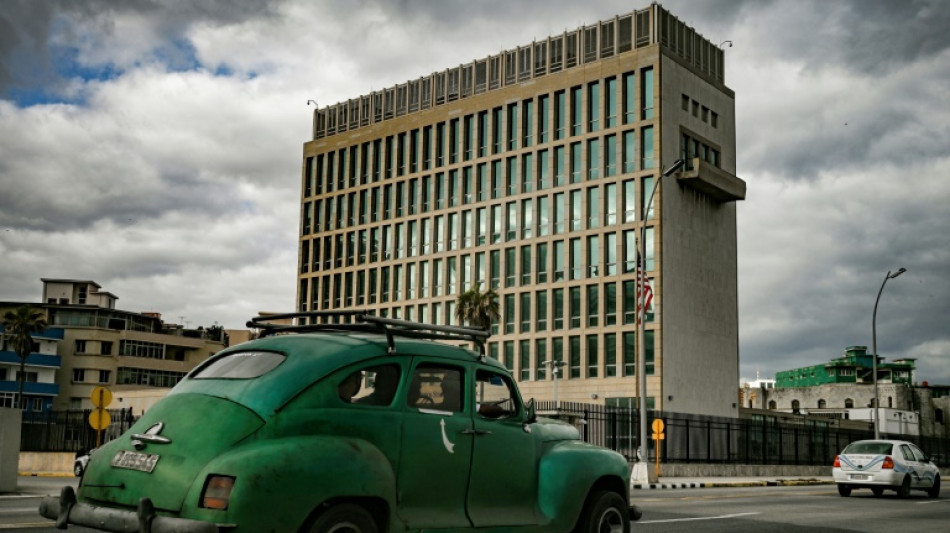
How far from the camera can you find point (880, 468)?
77.8ft

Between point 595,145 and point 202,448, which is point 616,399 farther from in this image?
point 202,448

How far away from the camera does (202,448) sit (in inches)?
237

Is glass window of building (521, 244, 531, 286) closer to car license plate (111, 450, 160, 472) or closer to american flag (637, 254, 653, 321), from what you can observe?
american flag (637, 254, 653, 321)

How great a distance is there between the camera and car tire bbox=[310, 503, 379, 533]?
600cm

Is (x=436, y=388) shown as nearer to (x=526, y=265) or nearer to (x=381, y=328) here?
(x=381, y=328)

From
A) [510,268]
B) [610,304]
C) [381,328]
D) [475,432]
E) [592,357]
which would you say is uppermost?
[510,268]

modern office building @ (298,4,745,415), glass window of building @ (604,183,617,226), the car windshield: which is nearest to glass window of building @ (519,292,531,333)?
Result: modern office building @ (298,4,745,415)

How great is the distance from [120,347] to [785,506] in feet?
280

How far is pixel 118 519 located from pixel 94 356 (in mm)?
92222

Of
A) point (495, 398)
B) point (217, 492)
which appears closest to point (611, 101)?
point (495, 398)

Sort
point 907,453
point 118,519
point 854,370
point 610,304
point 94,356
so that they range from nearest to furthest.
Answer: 1. point 118,519
2. point 907,453
3. point 610,304
4. point 94,356
5. point 854,370

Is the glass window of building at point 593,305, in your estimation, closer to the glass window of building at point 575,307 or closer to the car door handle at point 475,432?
the glass window of building at point 575,307

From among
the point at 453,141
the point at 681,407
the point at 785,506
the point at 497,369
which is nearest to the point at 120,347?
the point at 453,141

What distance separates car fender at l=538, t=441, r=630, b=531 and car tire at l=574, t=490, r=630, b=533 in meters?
0.12
